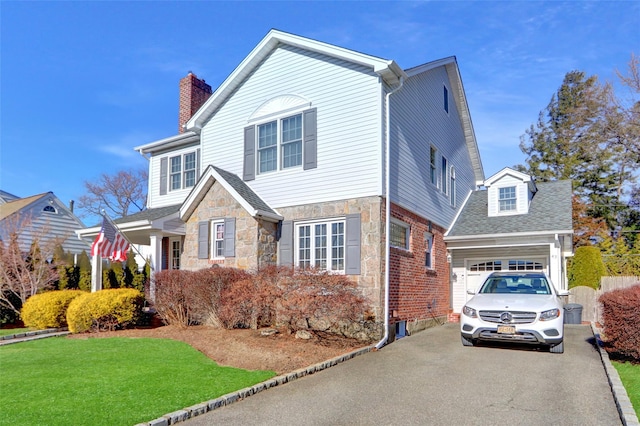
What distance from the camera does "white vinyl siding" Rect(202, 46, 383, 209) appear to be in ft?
39.1

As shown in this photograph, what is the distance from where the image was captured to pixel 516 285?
35.1 ft

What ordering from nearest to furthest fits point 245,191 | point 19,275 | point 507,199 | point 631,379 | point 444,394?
point 444,394, point 631,379, point 245,191, point 19,275, point 507,199

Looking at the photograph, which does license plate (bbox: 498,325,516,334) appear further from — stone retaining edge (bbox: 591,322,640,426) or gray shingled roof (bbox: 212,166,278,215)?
gray shingled roof (bbox: 212,166,278,215)

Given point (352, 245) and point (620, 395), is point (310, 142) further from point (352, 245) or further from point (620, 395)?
point (620, 395)

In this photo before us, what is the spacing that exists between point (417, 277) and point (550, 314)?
5.10 meters

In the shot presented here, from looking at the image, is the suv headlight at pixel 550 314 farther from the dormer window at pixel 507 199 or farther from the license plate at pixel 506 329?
the dormer window at pixel 507 199

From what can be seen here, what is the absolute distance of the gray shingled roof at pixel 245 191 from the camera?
1297 cm

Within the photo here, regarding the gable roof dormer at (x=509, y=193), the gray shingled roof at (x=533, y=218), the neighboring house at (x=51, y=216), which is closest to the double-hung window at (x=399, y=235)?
the gray shingled roof at (x=533, y=218)

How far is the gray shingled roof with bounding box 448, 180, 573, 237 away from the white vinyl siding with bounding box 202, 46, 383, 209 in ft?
20.5

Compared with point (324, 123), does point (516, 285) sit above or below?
below

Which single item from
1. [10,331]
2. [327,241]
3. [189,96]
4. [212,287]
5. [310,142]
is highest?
[189,96]


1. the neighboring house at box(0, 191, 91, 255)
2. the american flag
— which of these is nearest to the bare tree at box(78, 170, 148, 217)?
the neighboring house at box(0, 191, 91, 255)

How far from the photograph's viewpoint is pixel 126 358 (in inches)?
329

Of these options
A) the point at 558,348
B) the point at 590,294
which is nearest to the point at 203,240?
the point at 558,348
